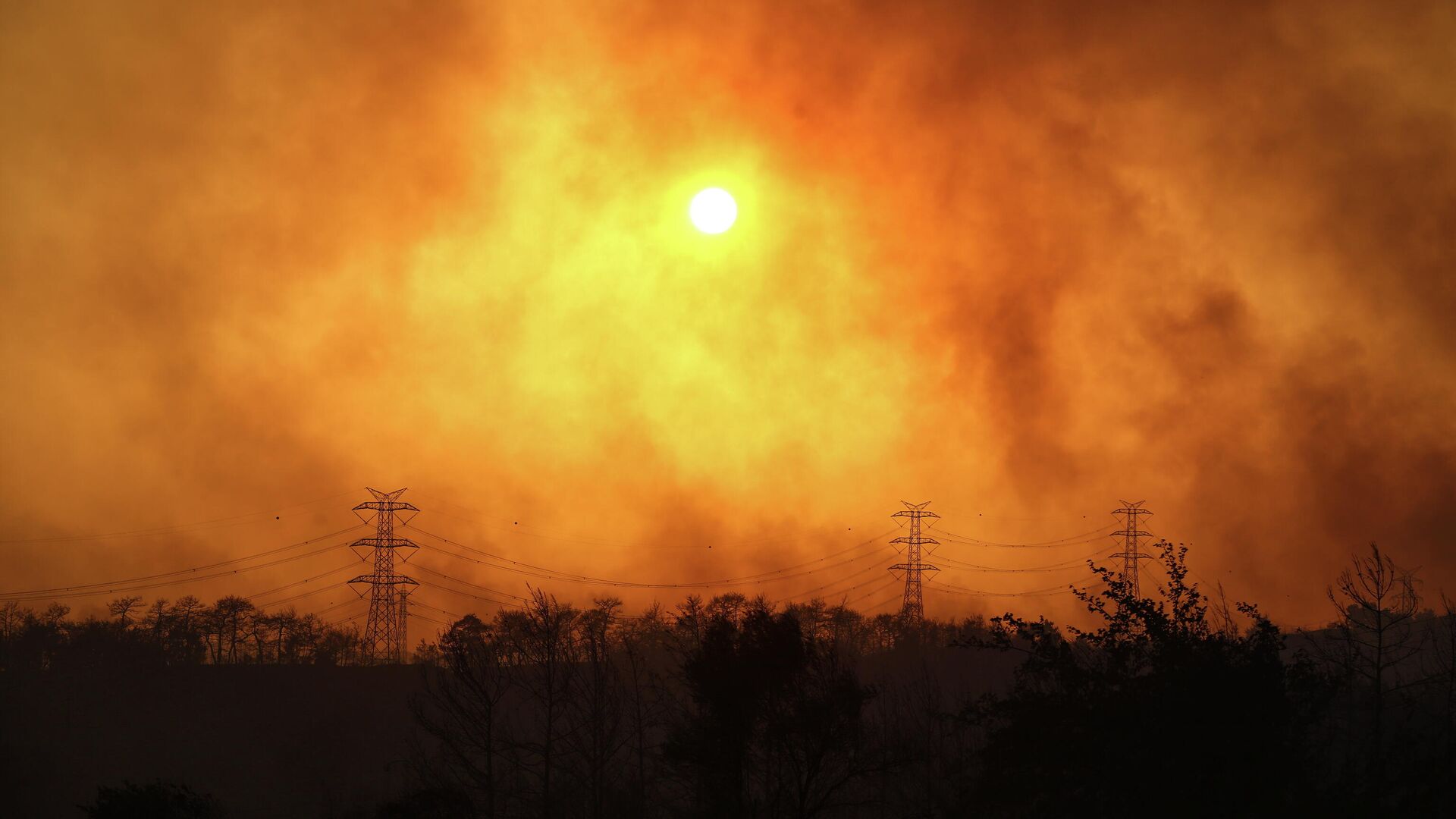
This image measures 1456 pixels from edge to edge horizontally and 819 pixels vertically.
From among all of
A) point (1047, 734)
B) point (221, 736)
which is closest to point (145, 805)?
point (1047, 734)

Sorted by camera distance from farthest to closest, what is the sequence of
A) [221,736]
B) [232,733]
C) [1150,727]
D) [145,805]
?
[232,733], [221,736], [145,805], [1150,727]

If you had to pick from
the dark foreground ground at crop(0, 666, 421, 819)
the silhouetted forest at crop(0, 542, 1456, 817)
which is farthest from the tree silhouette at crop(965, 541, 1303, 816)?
the dark foreground ground at crop(0, 666, 421, 819)

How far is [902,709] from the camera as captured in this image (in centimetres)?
7669

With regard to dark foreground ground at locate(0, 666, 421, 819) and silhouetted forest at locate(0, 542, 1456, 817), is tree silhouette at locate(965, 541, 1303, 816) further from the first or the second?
dark foreground ground at locate(0, 666, 421, 819)

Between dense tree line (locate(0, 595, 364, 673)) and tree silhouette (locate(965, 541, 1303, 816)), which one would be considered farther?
dense tree line (locate(0, 595, 364, 673))

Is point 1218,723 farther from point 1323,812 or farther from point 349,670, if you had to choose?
point 349,670

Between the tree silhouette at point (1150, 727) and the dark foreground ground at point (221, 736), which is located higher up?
the tree silhouette at point (1150, 727)

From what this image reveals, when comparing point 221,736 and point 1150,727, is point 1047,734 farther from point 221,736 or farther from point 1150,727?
point 221,736

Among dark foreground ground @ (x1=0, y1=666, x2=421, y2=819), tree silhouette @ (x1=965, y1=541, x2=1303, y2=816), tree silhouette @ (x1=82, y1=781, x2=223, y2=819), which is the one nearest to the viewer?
tree silhouette @ (x1=965, y1=541, x2=1303, y2=816)

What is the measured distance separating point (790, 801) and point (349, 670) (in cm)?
7128

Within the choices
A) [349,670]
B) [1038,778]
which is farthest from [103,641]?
[1038,778]

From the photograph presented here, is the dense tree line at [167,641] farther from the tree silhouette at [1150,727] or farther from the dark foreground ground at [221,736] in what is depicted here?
the tree silhouette at [1150,727]

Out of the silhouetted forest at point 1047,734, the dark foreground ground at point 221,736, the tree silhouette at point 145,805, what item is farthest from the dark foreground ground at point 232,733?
the tree silhouette at point 145,805

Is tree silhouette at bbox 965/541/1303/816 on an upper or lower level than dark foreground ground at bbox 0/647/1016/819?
upper
